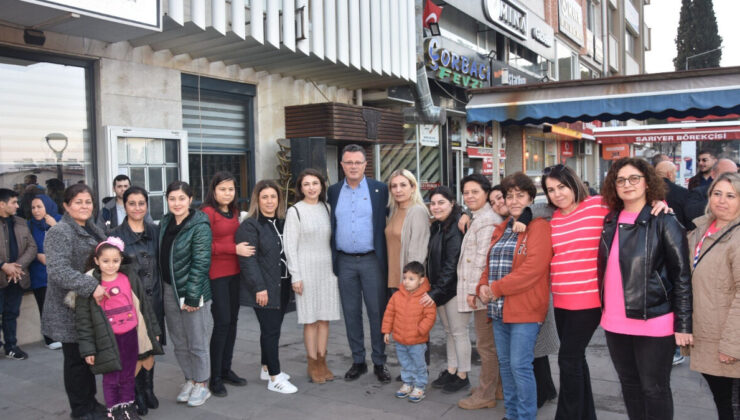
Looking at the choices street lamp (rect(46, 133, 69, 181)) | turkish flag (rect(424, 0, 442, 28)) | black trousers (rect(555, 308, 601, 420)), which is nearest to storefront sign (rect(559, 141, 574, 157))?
turkish flag (rect(424, 0, 442, 28))

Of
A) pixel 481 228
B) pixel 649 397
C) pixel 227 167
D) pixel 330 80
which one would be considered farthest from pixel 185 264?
pixel 330 80

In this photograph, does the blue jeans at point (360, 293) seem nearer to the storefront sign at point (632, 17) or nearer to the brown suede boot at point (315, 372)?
the brown suede boot at point (315, 372)

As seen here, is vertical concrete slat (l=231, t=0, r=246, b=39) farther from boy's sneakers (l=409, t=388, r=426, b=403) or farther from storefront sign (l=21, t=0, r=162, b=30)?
boy's sneakers (l=409, t=388, r=426, b=403)

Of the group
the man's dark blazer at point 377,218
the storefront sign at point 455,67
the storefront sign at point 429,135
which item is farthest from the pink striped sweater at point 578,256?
the storefront sign at point 429,135

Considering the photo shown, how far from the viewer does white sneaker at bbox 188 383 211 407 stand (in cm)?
473

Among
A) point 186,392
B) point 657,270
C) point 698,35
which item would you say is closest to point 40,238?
point 186,392

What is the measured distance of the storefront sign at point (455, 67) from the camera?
493 inches

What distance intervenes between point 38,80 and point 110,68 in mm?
802

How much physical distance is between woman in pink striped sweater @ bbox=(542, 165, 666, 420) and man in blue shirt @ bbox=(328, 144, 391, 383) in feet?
5.98

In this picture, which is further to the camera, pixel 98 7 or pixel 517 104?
pixel 517 104

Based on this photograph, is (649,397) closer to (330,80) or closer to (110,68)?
(110,68)

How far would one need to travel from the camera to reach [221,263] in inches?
197

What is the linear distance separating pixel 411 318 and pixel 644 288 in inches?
74.9

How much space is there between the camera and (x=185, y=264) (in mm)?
4637
